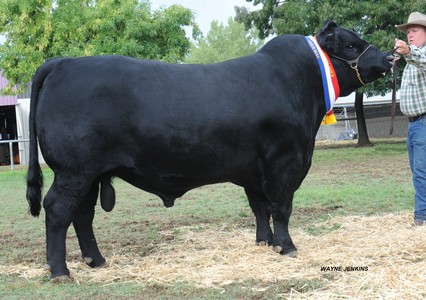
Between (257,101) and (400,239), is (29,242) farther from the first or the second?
(400,239)

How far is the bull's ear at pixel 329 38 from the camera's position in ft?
16.7

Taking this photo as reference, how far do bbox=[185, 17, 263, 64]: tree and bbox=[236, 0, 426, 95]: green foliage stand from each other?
122 feet

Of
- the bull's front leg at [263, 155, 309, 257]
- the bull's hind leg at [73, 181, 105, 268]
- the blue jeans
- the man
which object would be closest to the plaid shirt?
the man

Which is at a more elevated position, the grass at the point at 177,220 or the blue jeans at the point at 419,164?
the blue jeans at the point at 419,164

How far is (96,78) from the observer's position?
446 cm

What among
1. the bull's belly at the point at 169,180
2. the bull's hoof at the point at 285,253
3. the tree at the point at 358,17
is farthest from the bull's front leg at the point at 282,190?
the tree at the point at 358,17

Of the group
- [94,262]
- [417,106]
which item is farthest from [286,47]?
[94,262]

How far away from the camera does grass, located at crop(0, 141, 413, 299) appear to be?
12.9 ft

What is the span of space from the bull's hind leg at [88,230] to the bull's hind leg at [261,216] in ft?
4.94

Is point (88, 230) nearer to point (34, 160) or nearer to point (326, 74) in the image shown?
point (34, 160)

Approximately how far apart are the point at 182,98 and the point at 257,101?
2.14ft

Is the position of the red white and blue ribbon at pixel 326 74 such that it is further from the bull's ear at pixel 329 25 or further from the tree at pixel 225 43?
the tree at pixel 225 43

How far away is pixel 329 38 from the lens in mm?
5105

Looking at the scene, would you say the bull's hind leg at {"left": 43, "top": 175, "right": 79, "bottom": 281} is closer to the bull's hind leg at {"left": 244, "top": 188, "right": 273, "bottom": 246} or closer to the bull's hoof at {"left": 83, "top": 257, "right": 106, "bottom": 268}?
the bull's hoof at {"left": 83, "top": 257, "right": 106, "bottom": 268}
